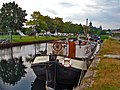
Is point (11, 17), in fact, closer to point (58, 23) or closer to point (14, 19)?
point (14, 19)

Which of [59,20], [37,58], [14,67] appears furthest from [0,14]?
[37,58]

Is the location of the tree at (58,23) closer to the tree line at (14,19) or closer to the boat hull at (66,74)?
the tree line at (14,19)

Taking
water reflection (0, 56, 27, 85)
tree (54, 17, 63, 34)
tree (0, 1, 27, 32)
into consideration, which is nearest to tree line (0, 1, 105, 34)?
tree (0, 1, 27, 32)

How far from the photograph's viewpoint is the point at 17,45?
72.2 meters

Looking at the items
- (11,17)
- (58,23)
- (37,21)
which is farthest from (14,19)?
(58,23)

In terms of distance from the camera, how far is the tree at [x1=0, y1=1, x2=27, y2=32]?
288 feet

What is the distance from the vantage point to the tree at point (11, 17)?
288ft

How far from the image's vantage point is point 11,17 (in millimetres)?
89312

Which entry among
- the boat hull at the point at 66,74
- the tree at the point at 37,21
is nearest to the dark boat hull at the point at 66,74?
the boat hull at the point at 66,74

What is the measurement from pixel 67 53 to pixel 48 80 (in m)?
3.76

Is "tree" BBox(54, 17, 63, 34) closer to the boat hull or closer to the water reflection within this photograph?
the water reflection

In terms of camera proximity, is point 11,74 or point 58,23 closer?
point 11,74

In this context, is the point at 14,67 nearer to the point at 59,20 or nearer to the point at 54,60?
the point at 54,60

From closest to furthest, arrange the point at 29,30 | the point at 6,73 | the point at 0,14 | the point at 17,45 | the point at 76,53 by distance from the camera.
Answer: the point at 76,53 < the point at 6,73 < the point at 17,45 < the point at 0,14 < the point at 29,30
